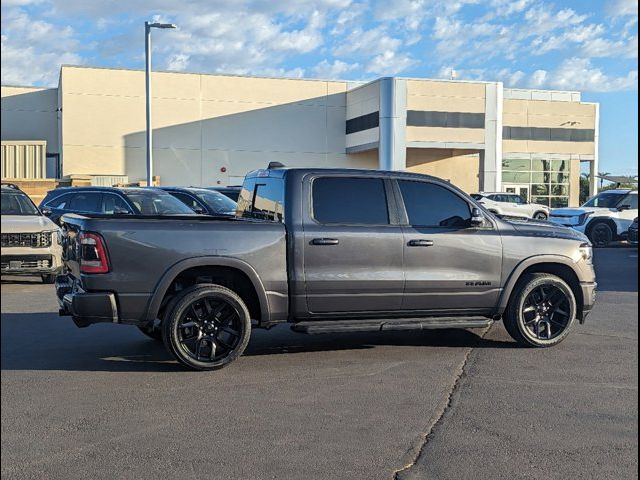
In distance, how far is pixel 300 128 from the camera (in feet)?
167

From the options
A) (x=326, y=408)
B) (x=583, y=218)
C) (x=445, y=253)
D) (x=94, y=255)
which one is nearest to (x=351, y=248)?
(x=445, y=253)

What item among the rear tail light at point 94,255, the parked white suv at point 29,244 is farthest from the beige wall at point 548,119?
the rear tail light at point 94,255

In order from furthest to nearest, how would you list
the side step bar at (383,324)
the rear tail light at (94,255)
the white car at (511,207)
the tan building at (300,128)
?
the tan building at (300,128) < the white car at (511,207) < the side step bar at (383,324) < the rear tail light at (94,255)

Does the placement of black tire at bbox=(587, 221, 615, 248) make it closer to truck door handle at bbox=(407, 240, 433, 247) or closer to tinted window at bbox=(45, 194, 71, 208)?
tinted window at bbox=(45, 194, 71, 208)

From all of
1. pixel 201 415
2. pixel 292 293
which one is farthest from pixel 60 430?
pixel 292 293

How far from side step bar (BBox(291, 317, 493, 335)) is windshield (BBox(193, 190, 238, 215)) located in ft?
34.2

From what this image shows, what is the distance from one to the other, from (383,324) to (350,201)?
1266mm

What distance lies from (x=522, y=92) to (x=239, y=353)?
178 ft

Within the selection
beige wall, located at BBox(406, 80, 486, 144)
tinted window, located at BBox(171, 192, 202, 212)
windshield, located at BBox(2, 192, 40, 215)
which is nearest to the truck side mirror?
windshield, located at BBox(2, 192, 40, 215)

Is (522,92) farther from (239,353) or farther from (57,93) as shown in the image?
(239,353)

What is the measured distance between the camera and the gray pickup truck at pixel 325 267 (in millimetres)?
6602

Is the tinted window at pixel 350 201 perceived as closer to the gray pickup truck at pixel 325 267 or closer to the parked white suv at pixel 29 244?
the gray pickup truck at pixel 325 267

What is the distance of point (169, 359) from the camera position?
7.38m

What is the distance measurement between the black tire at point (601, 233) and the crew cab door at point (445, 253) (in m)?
16.3
